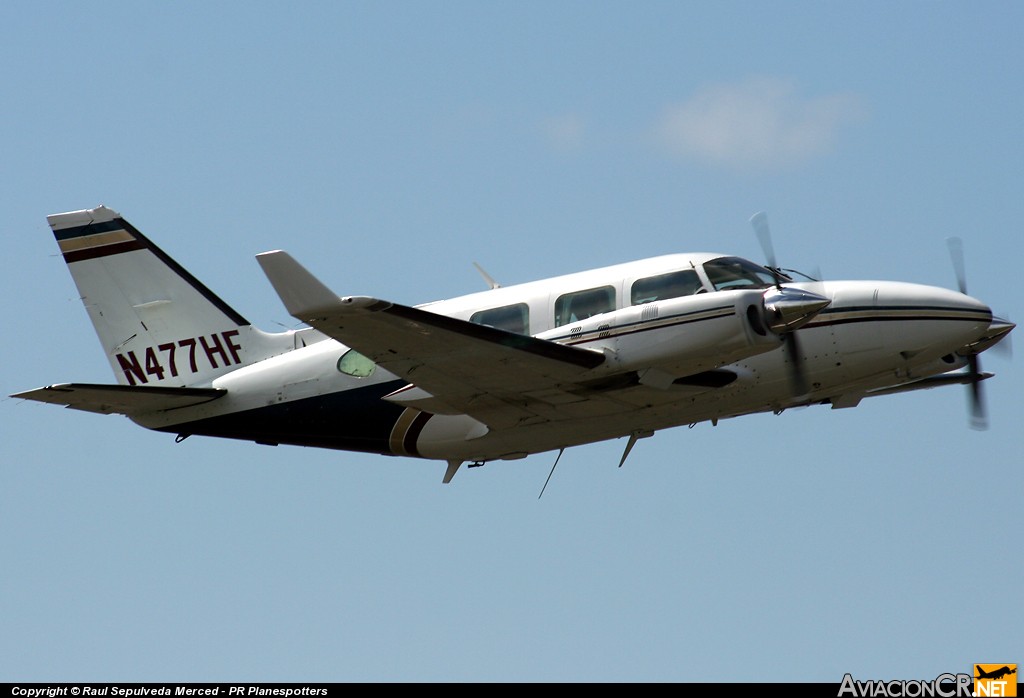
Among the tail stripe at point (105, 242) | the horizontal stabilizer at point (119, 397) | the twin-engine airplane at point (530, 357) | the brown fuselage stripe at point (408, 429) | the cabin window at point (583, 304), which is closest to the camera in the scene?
the twin-engine airplane at point (530, 357)

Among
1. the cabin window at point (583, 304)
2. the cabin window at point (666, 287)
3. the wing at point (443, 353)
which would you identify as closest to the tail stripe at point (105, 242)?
the wing at point (443, 353)

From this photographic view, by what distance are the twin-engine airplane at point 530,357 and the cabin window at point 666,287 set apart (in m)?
0.03

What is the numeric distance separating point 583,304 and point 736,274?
230 cm

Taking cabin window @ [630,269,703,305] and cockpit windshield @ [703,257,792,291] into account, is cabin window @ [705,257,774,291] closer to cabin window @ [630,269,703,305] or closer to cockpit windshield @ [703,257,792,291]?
cockpit windshield @ [703,257,792,291]

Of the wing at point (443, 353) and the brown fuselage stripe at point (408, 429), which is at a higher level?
the wing at point (443, 353)

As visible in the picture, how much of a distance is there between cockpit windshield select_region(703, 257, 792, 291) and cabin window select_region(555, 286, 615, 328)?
1.51 m

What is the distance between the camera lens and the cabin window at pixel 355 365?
22656 millimetres

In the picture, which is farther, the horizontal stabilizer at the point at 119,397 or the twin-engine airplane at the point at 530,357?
the horizontal stabilizer at the point at 119,397

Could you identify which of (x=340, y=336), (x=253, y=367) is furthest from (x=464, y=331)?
(x=253, y=367)

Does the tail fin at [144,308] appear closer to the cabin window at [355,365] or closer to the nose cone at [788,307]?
the cabin window at [355,365]

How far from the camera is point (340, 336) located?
18703 mm

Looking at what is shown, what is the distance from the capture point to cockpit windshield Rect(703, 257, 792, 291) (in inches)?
827

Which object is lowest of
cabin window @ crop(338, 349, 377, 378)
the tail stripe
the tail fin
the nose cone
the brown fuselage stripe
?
the brown fuselage stripe

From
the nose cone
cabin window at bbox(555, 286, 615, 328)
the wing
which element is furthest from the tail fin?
the nose cone
